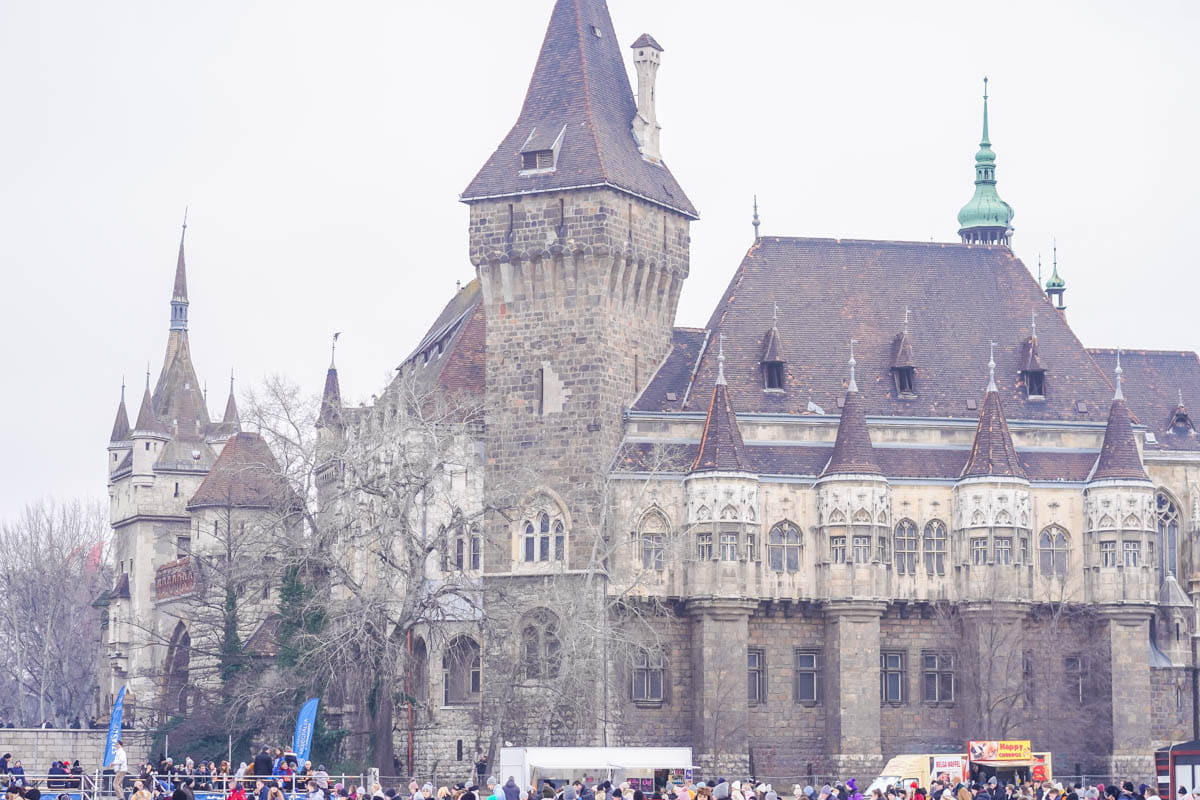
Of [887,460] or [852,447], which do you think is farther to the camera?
[887,460]

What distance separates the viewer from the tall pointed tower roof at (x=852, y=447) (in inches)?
3039

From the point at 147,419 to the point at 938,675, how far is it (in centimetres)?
4974

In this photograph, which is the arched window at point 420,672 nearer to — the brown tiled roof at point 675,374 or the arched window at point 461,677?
the arched window at point 461,677

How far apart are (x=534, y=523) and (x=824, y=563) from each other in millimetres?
9442

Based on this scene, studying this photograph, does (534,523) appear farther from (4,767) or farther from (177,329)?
(177,329)

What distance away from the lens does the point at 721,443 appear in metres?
76.4

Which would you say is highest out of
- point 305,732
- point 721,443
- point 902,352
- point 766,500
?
point 902,352

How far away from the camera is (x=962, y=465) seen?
261 feet

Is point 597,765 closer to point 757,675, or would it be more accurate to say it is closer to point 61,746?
point 757,675

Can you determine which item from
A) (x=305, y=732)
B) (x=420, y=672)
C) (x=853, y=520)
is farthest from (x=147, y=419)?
(x=305, y=732)

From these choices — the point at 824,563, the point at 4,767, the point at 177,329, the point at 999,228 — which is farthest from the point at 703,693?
the point at 177,329

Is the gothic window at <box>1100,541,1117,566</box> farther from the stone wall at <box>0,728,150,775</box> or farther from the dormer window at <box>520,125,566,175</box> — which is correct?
the stone wall at <box>0,728,150,775</box>

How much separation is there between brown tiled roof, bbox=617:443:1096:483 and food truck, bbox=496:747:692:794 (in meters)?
11.8

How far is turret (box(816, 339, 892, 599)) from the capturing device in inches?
3029
